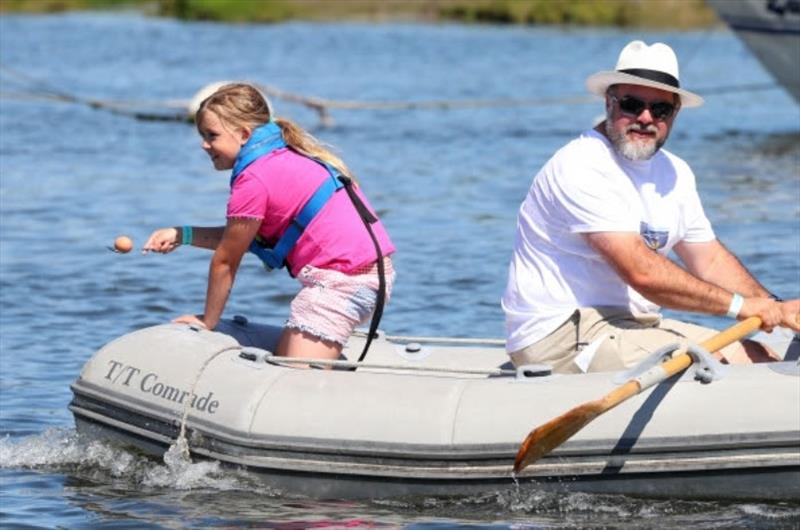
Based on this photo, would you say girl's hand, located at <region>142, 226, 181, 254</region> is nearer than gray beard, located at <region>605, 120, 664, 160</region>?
No

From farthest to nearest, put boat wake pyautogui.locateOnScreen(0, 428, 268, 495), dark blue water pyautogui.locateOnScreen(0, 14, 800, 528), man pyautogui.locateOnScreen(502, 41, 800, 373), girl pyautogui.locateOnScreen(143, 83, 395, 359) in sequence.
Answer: girl pyautogui.locateOnScreen(143, 83, 395, 359) < boat wake pyautogui.locateOnScreen(0, 428, 268, 495) < dark blue water pyautogui.locateOnScreen(0, 14, 800, 528) < man pyautogui.locateOnScreen(502, 41, 800, 373)

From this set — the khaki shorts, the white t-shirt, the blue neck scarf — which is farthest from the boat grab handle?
the blue neck scarf

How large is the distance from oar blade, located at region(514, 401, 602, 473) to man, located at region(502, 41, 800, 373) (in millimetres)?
485

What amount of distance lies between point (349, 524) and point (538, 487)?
608mm

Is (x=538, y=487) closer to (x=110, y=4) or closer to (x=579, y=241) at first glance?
(x=579, y=241)

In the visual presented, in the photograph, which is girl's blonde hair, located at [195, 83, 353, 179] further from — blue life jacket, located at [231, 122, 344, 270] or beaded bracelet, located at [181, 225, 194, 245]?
beaded bracelet, located at [181, 225, 194, 245]

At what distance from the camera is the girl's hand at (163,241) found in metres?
6.52

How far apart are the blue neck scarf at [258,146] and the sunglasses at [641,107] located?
1.25 metres

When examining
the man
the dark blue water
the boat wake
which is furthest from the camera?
the boat wake

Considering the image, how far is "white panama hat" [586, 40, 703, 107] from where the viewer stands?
5945 mm

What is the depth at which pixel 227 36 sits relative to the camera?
40.7 m

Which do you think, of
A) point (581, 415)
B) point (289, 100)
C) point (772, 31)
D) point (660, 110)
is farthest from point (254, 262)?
point (289, 100)

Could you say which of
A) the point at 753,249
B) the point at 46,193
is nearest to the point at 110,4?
the point at 46,193

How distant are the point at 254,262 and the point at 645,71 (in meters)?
6.16
